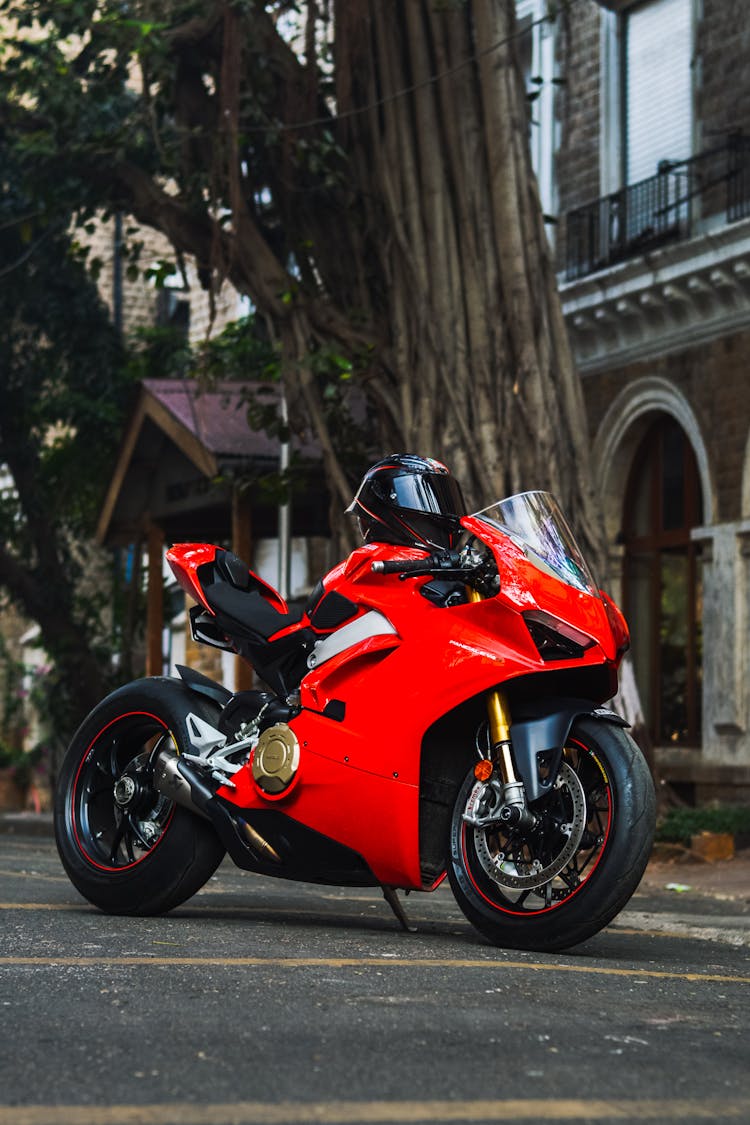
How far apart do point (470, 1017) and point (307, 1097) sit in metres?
0.90

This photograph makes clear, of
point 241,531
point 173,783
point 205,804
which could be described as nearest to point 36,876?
point 173,783

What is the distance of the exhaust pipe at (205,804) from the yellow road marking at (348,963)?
3.39 feet

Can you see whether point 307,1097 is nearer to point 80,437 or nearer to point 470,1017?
point 470,1017

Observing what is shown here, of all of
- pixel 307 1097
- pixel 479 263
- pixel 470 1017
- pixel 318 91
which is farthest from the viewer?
pixel 318 91

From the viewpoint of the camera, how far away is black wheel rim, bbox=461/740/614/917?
560cm

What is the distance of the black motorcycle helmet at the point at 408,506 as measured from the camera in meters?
6.22

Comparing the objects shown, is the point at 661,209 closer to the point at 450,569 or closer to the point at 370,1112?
the point at 450,569

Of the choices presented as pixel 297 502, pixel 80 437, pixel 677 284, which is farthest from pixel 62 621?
pixel 677 284

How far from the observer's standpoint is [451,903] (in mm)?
8367

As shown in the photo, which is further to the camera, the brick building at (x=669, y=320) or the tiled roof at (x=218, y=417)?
the brick building at (x=669, y=320)

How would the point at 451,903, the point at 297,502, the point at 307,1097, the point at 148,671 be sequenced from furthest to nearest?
the point at 148,671 < the point at 297,502 < the point at 451,903 < the point at 307,1097

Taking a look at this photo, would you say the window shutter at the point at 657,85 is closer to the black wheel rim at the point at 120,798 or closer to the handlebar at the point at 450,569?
the black wheel rim at the point at 120,798

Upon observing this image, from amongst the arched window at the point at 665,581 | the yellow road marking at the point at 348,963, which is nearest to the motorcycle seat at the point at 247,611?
the yellow road marking at the point at 348,963

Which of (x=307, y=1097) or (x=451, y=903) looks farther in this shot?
(x=451, y=903)
